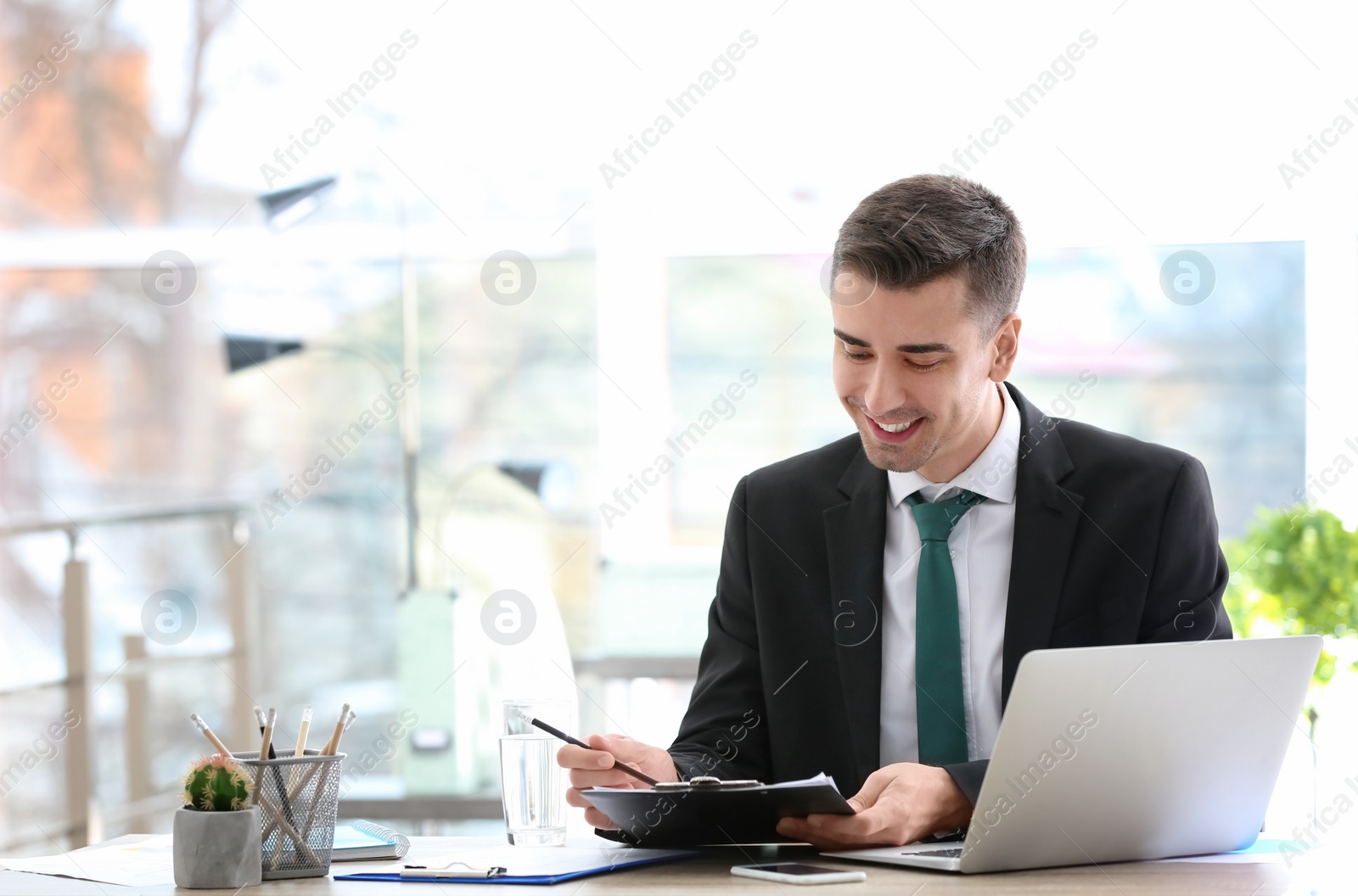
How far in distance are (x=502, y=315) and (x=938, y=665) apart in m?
2.61

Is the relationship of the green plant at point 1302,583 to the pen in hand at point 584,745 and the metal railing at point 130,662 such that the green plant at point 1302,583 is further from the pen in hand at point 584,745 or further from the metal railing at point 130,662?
the metal railing at point 130,662

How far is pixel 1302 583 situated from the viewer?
3.09 m

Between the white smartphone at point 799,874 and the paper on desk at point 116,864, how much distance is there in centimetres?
51

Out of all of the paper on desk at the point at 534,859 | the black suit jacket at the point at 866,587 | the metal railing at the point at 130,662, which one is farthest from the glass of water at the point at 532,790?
the metal railing at the point at 130,662

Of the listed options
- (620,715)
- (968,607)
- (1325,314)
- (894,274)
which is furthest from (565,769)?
(1325,314)

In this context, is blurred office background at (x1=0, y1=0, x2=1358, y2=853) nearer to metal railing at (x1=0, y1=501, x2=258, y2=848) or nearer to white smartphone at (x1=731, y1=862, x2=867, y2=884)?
metal railing at (x1=0, y1=501, x2=258, y2=848)

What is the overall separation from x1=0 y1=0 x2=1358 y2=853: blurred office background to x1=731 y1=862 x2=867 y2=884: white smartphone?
2598 mm

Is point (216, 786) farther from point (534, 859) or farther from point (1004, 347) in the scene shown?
point (1004, 347)

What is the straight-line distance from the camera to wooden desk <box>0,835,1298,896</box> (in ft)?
3.49

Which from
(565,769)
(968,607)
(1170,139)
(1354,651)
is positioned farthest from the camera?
(1170,139)

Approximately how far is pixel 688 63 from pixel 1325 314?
187 cm

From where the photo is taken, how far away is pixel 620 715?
3812mm

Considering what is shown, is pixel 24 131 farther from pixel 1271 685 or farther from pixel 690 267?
pixel 1271 685

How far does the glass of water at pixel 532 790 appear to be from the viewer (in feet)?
4.49
